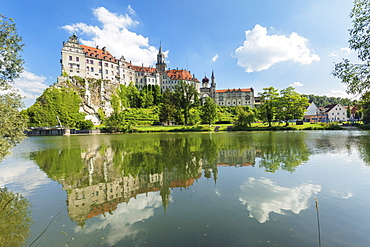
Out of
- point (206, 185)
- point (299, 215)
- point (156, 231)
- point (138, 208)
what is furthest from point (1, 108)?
point (299, 215)

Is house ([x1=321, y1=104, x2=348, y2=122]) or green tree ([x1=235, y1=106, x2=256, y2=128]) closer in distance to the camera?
green tree ([x1=235, y1=106, x2=256, y2=128])

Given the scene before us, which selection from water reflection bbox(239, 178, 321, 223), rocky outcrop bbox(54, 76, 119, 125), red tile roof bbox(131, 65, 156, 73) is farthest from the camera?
red tile roof bbox(131, 65, 156, 73)

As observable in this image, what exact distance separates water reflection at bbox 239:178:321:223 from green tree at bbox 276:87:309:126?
5000 centimetres

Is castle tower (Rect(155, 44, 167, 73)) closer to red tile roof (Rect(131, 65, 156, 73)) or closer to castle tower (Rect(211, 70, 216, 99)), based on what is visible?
red tile roof (Rect(131, 65, 156, 73))

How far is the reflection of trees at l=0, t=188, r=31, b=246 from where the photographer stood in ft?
16.1

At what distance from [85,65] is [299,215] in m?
89.8

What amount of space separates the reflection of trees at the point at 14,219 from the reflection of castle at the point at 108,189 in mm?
1234

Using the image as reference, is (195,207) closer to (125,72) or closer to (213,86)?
(125,72)

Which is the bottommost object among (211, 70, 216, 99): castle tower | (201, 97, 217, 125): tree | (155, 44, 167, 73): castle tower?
(201, 97, 217, 125): tree

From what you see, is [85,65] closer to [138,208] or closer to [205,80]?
[205,80]

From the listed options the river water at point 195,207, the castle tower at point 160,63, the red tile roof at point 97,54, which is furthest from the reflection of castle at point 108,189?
the castle tower at point 160,63

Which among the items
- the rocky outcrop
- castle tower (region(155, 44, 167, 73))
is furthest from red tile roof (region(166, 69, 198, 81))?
the rocky outcrop

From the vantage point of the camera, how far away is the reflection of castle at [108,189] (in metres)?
6.64

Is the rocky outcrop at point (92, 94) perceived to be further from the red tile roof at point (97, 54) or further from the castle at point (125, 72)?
the red tile roof at point (97, 54)
